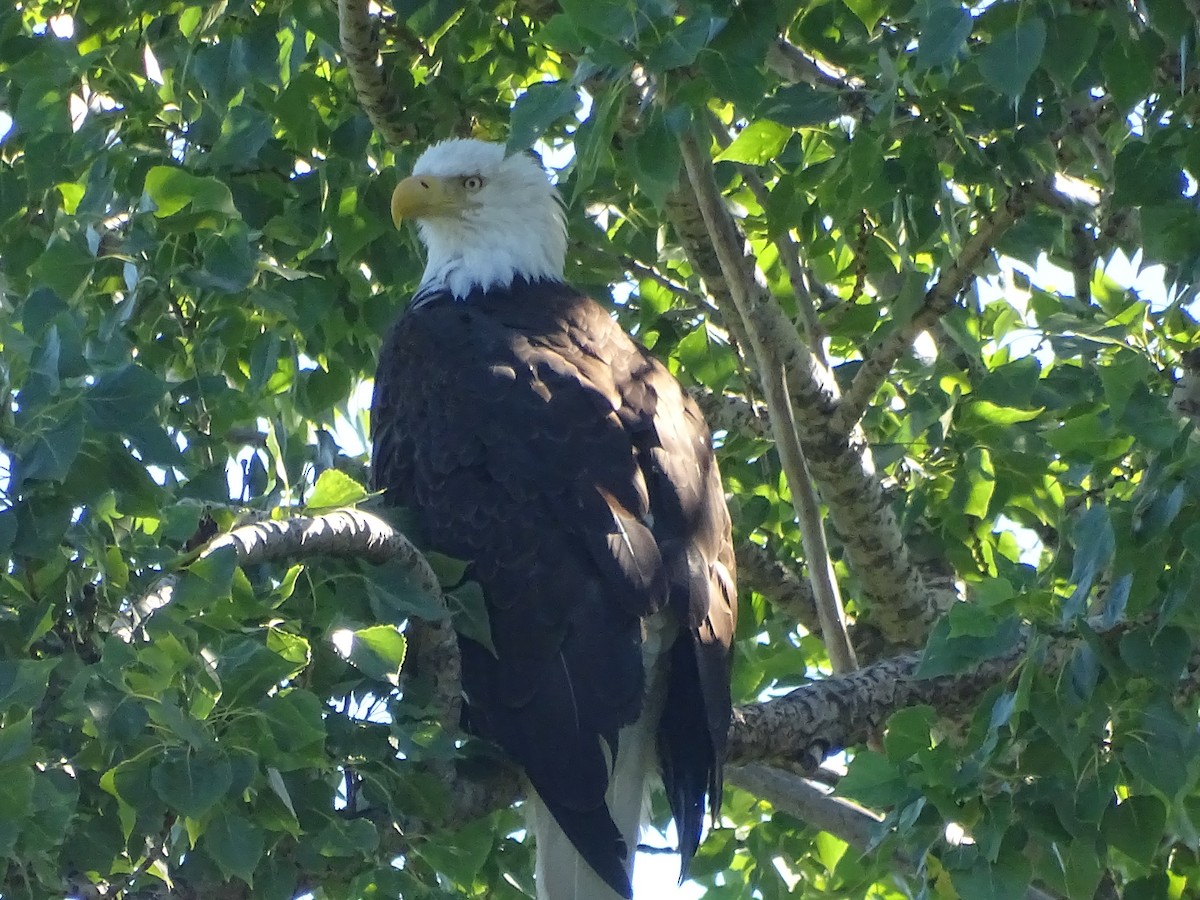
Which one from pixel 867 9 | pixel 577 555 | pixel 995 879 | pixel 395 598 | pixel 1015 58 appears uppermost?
pixel 867 9

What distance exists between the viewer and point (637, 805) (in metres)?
3.44

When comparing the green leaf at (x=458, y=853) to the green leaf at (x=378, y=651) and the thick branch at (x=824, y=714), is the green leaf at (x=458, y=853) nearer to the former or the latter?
the green leaf at (x=378, y=651)

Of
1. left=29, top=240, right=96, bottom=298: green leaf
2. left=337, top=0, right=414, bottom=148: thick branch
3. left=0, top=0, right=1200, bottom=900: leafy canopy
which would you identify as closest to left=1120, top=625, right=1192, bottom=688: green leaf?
left=0, top=0, right=1200, bottom=900: leafy canopy

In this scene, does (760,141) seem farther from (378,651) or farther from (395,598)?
(378,651)

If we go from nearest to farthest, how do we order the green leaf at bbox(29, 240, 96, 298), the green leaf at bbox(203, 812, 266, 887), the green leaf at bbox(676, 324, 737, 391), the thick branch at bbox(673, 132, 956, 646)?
1. the green leaf at bbox(203, 812, 266, 887)
2. the green leaf at bbox(29, 240, 96, 298)
3. the thick branch at bbox(673, 132, 956, 646)
4. the green leaf at bbox(676, 324, 737, 391)

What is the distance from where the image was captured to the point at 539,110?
88.8 inches

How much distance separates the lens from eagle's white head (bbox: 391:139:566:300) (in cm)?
452

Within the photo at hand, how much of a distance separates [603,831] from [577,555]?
55 centimetres

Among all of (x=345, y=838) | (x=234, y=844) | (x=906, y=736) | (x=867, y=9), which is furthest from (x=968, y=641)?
(x=867, y=9)

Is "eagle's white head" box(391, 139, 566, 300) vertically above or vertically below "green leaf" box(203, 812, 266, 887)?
above

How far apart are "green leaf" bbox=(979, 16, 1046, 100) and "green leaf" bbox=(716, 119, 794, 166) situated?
914mm

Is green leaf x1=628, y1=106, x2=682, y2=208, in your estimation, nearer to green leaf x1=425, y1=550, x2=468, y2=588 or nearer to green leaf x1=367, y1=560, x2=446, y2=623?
green leaf x1=367, y1=560, x2=446, y2=623

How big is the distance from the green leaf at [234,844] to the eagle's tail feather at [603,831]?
1.18 m

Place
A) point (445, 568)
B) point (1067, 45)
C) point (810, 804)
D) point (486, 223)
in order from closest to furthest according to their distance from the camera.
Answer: point (1067, 45)
point (445, 568)
point (810, 804)
point (486, 223)
